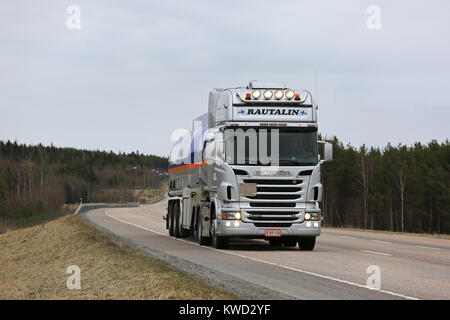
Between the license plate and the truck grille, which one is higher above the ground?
the truck grille

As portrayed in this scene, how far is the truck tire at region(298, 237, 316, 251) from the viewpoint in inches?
803

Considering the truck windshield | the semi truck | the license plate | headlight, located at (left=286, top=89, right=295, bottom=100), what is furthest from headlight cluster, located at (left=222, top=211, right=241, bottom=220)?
headlight, located at (left=286, top=89, right=295, bottom=100)

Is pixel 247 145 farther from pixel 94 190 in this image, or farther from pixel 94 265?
pixel 94 190

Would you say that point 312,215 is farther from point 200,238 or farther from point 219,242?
point 200,238

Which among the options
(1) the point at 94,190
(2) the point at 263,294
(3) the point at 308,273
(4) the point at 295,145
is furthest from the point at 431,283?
(1) the point at 94,190

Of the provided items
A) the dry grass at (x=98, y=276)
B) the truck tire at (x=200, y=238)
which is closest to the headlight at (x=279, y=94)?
the truck tire at (x=200, y=238)

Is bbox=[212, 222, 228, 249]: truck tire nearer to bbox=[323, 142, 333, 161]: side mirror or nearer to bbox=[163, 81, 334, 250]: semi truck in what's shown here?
bbox=[163, 81, 334, 250]: semi truck

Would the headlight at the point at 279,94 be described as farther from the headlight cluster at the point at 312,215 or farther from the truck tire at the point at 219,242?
the truck tire at the point at 219,242

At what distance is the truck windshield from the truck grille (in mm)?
590

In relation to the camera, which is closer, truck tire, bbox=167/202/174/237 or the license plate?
the license plate

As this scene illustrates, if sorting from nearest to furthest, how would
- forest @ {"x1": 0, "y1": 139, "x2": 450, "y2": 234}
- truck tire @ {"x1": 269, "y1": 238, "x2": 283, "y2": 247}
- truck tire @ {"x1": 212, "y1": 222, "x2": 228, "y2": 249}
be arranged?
truck tire @ {"x1": 212, "y1": 222, "x2": 228, "y2": 249}
truck tire @ {"x1": 269, "y1": 238, "x2": 283, "y2": 247}
forest @ {"x1": 0, "y1": 139, "x2": 450, "y2": 234}

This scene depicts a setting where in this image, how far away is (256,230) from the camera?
19.1 meters

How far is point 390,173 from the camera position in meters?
101

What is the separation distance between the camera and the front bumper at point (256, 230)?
1911 centimetres
